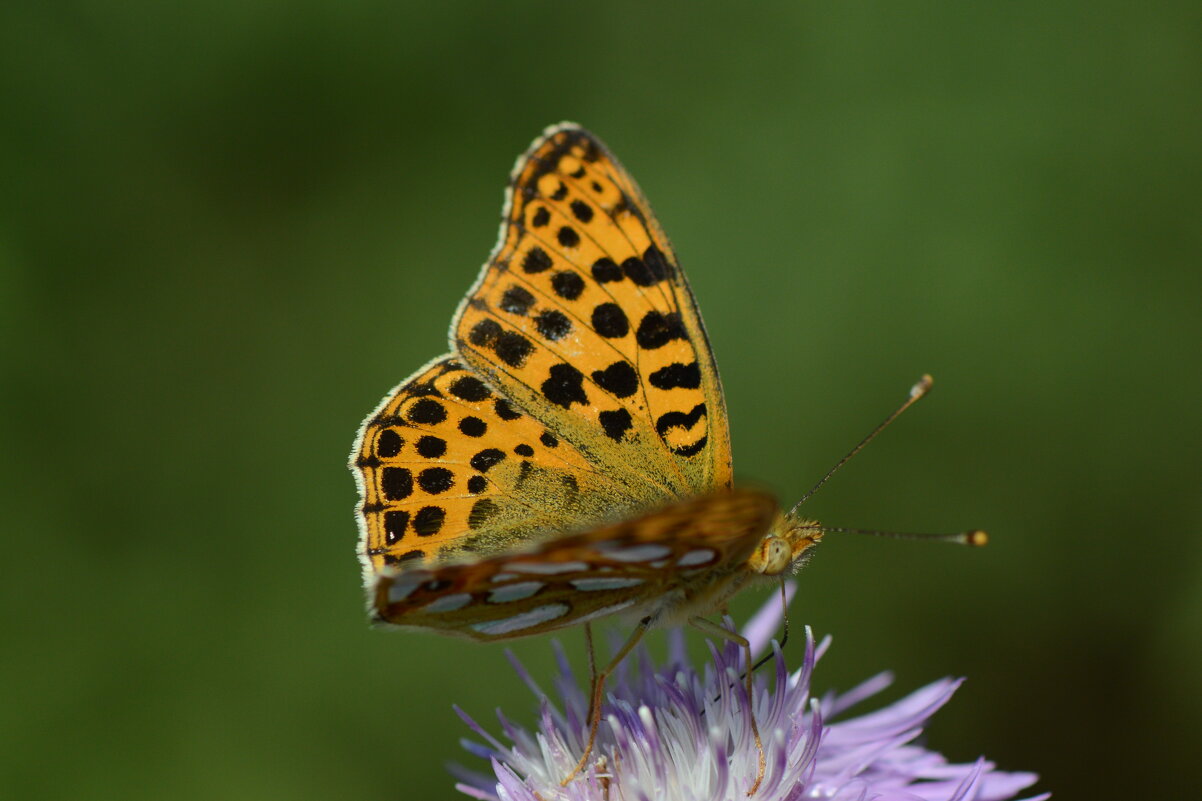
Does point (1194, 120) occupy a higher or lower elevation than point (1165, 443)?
higher

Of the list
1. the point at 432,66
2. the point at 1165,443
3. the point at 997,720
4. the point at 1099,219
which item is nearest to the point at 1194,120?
the point at 1099,219

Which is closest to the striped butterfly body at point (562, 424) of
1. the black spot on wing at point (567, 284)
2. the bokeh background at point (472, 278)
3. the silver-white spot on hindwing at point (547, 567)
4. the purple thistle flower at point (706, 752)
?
the black spot on wing at point (567, 284)

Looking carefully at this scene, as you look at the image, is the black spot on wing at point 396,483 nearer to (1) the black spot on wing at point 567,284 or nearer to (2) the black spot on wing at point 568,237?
(1) the black spot on wing at point 567,284

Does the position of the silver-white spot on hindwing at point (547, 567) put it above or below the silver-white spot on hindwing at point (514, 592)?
above

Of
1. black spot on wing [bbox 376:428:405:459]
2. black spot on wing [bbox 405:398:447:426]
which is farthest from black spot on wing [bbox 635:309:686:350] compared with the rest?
black spot on wing [bbox 376:428:405:459]

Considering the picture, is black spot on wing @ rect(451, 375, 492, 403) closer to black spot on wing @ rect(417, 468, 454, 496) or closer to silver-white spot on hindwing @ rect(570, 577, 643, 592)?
black spot on wing @ rect(417, 468, 454, 496)

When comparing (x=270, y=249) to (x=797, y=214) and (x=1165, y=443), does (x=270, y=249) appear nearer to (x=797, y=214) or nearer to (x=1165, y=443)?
(x=797, y=214)
